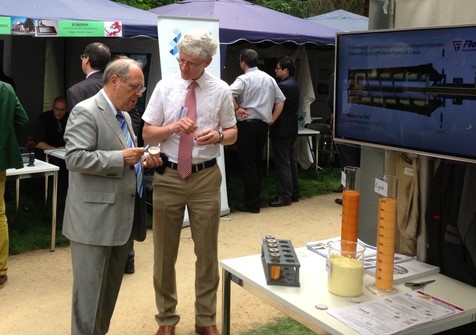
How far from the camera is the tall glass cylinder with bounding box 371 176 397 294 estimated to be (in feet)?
6.60

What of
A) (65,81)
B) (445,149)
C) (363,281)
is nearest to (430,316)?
(363,281)

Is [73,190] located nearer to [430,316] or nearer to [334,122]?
[334,122]

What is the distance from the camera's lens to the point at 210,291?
131 inches

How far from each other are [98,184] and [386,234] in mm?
1340

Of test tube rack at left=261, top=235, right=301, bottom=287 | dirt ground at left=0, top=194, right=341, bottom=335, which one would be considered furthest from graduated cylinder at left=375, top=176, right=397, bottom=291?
dirt ground at left=0, top=194, right=341, bottom=335

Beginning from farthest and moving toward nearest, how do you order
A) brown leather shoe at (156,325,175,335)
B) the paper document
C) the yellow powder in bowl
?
brown leather shoe at (156,325,175,335) < the yellow powder in bowl < the paper document

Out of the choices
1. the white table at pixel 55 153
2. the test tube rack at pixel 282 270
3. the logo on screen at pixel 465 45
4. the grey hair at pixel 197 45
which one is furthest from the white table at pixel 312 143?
the logo on screen at pixel 465 45

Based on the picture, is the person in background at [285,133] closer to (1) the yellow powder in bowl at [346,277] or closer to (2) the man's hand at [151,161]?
(2) the man's hand at [151,161]

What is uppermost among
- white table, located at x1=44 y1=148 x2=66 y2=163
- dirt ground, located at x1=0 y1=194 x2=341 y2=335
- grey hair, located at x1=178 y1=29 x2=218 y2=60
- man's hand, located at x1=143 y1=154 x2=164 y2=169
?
grey hair, located at x1=178 y1=29 x2=218 y2=60

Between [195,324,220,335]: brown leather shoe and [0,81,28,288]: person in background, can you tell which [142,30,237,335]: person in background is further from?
[0,81,28,288]: person in background

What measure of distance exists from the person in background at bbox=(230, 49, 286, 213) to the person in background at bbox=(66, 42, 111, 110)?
7.49 ft

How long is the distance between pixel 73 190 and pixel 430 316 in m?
1.68

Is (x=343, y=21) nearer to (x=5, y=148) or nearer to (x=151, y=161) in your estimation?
(x=5, y=148)

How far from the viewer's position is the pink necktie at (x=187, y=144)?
10.2 feet
